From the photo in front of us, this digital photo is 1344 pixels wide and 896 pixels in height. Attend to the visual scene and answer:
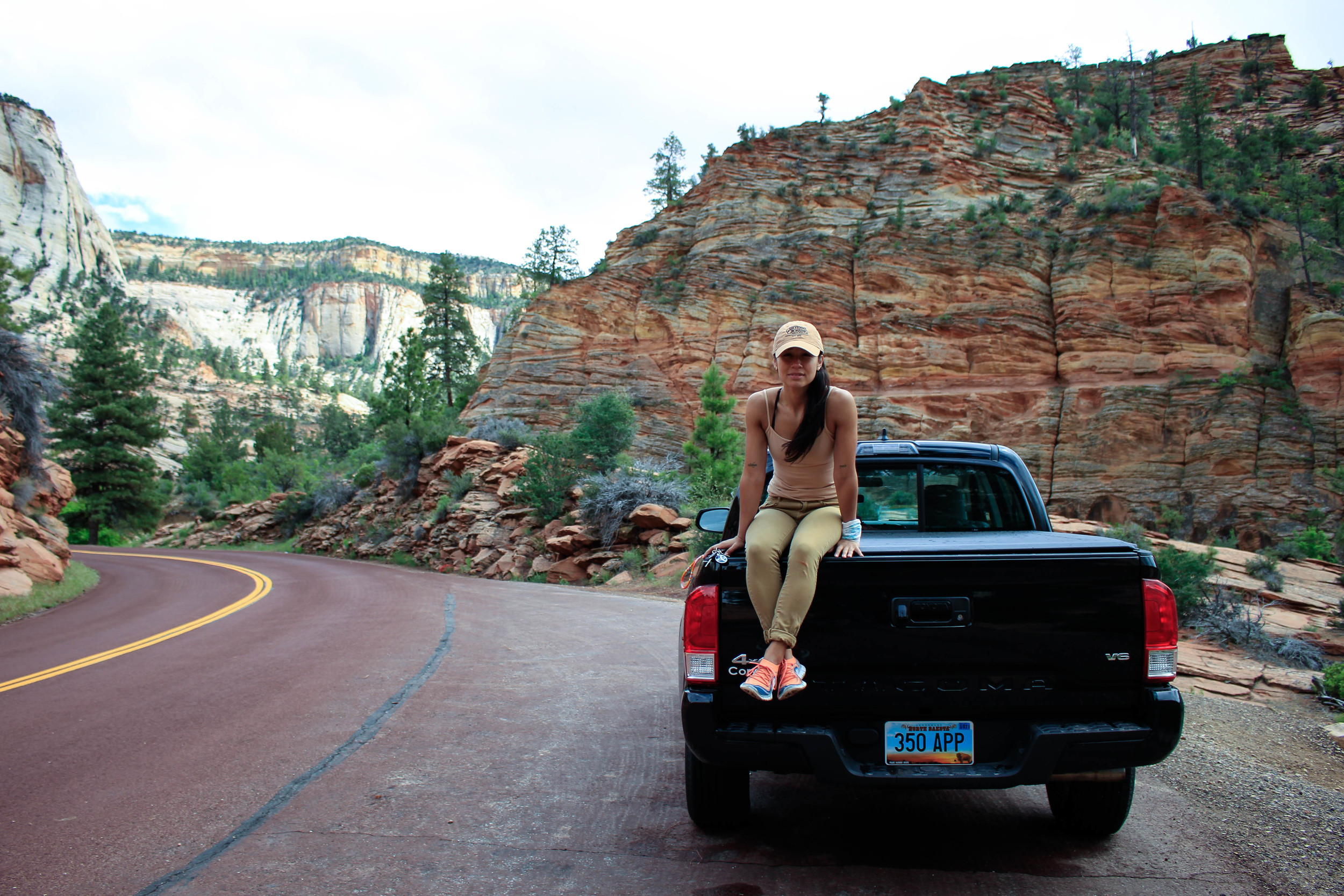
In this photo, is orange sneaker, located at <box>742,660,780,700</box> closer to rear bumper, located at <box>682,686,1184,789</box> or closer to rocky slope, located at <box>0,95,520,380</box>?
rear bumper, located at <box>682,686,1184,789</box>

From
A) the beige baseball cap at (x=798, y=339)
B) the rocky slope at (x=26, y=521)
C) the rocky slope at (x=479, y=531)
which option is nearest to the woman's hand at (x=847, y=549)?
the beige baseball cap at (x=798, y=339)

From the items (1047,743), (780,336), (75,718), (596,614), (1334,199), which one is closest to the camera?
(1047,743)

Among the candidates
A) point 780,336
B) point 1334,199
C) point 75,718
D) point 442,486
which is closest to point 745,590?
point 780,336

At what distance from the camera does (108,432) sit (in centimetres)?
3975

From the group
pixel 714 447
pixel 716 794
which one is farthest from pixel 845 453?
pixel 714 447

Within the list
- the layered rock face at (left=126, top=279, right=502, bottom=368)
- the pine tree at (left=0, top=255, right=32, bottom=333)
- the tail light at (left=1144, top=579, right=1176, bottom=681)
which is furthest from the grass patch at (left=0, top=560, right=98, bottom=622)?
the layered rock face at (left=126, top=279, right=502, bottom=368)

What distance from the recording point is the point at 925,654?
2.88 metres

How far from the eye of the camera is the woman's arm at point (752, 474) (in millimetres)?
3312

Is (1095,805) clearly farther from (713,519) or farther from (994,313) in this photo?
(994,313)

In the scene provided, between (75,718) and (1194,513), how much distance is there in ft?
106

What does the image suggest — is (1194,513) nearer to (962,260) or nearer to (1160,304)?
(1160,304)

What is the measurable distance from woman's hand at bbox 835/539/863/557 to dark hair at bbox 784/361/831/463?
449 mm

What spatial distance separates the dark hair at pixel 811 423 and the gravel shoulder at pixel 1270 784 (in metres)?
2.52

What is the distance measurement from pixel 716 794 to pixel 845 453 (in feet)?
5.36
